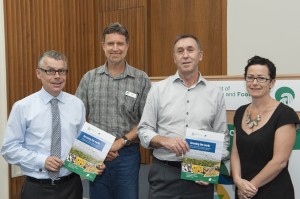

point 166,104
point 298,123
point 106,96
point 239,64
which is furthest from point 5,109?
point 298,123

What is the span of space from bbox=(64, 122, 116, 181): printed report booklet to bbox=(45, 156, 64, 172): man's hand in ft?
0.18

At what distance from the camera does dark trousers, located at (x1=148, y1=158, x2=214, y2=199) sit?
2299 millimetres

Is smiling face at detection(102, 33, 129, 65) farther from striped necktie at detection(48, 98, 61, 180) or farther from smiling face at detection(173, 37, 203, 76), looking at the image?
striped necktie at detection(48, 98, 61, 180)

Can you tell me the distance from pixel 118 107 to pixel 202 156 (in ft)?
2.61

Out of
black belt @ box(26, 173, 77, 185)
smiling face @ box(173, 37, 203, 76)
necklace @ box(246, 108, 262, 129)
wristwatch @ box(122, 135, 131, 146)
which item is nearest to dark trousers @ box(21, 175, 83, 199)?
black belt @ box(26, 173, 77, 185)

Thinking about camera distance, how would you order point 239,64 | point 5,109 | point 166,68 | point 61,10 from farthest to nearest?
point 166,68
point 61,10
point 239,64
point 5,109

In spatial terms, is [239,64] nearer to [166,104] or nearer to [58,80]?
[166,104]

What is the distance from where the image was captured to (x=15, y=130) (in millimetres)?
2207

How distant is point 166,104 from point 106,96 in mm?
537

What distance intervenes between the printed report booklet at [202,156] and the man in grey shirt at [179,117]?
0.09 metres

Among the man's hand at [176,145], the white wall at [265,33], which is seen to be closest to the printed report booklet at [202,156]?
the man's hand at [176,145]

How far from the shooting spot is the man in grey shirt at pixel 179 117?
2.32 m

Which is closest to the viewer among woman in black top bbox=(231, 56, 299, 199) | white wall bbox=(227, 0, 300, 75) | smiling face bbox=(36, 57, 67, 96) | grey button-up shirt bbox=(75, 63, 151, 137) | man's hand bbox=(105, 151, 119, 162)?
woman in black top bbox=(231, 56, 299, 199)

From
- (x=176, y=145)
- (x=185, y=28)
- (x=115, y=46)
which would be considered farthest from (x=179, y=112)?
(x=185, y=28)
